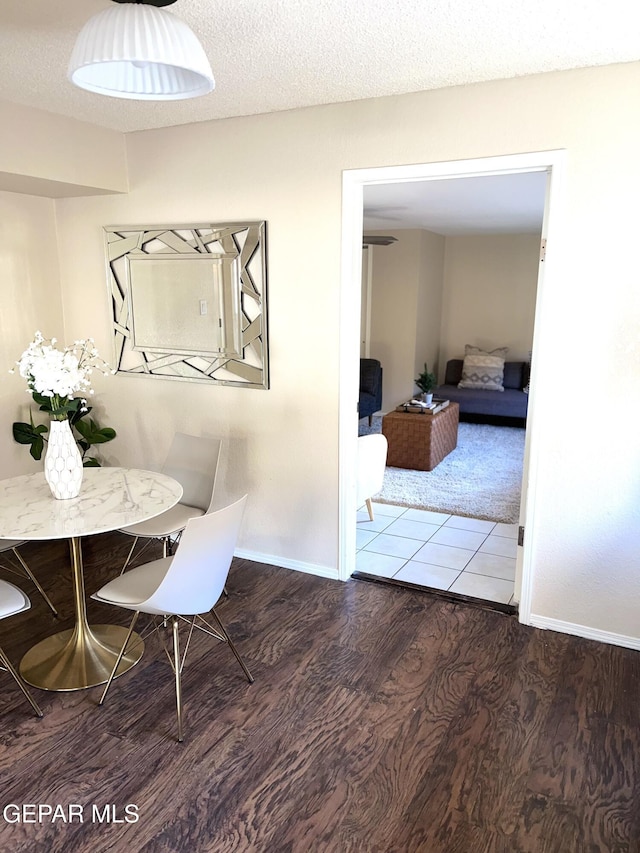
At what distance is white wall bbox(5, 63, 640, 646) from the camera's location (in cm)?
254

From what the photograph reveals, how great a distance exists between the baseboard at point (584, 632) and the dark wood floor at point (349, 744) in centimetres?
6

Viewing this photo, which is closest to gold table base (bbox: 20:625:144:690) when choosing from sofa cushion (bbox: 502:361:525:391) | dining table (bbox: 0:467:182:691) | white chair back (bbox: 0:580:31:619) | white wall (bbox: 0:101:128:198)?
dining table (bbox: 0:467:182:691)

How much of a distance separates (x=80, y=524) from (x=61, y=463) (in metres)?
0.35

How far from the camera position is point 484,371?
7898mm

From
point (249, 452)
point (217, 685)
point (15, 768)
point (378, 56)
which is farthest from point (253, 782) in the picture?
point (378, 56)

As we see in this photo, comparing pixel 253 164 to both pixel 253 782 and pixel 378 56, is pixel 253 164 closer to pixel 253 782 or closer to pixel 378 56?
pixel 378 56

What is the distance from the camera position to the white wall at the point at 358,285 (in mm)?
2545

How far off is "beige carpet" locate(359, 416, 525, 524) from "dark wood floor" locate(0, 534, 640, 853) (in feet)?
5.09

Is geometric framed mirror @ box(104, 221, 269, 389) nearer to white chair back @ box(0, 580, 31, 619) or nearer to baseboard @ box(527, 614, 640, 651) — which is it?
white chair back @ box(0, 580, 31, 619)

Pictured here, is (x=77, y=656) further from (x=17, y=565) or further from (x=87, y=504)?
(x=17, y=565)

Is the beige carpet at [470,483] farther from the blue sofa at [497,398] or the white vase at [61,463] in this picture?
the white vase at [61,463]

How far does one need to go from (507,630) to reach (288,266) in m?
2.08

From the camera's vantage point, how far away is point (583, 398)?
270 centimetres

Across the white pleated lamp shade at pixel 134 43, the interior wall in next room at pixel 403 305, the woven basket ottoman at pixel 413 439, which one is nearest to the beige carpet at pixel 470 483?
the woven basket ottoman at pixel 413 439
